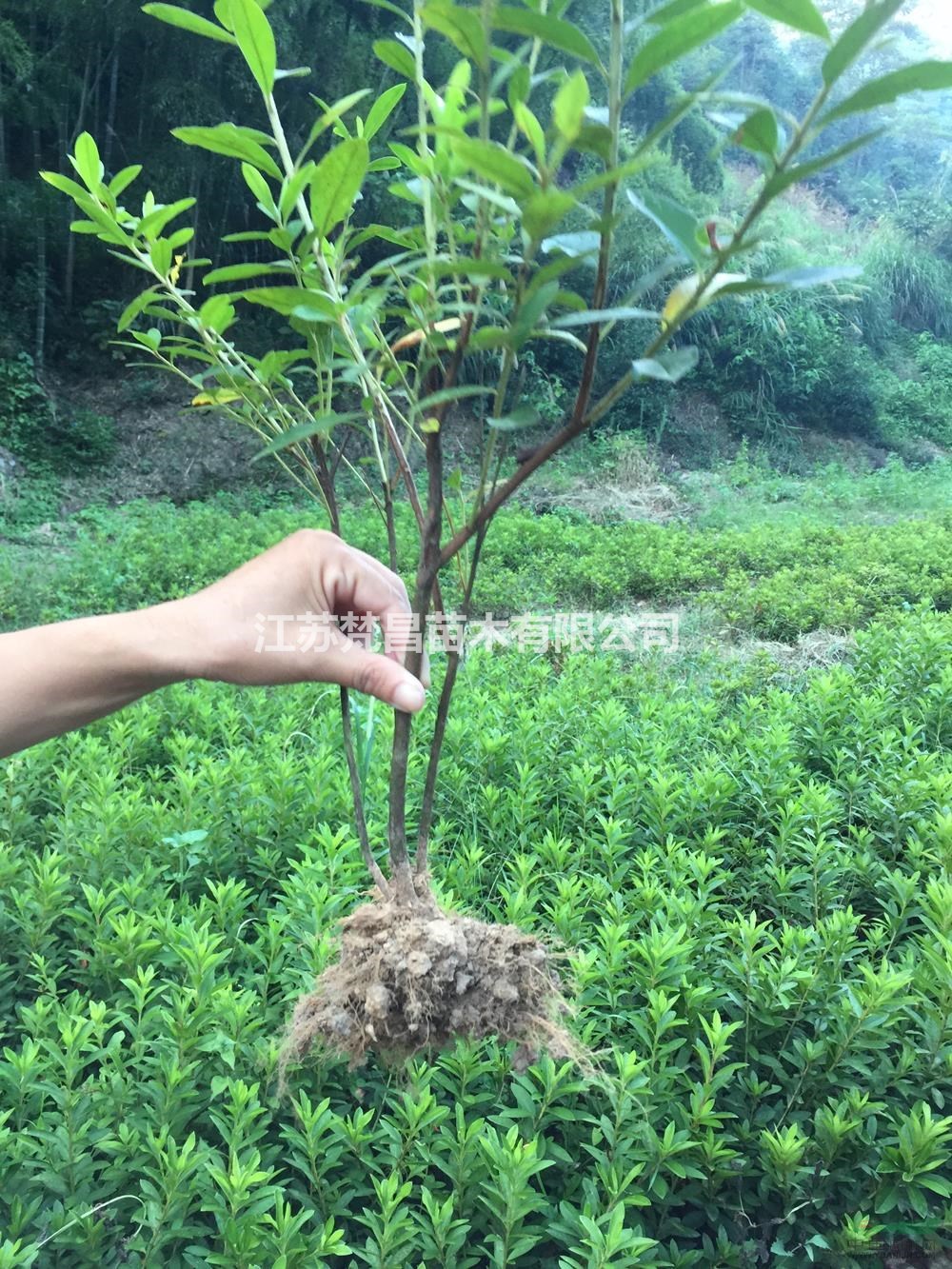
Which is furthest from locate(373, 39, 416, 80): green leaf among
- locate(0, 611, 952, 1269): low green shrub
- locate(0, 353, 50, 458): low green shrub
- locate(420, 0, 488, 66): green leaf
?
locate(0, 353, 50, 458): low green shrub

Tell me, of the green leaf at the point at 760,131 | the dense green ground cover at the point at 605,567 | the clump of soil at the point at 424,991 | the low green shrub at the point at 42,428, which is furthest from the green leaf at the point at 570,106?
the low green shrub at the point at 42,428

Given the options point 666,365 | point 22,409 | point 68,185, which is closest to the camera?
point 666,365

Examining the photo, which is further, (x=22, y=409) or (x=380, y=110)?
(x=22, y=409)

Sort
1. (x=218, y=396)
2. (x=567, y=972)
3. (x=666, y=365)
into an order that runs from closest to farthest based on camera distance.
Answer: (x=666, y=365)
(x=218, y=396)
(x=567, y=972)

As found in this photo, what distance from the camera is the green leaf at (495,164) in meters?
0.61

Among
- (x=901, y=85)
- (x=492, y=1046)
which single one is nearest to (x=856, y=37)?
(x=901, y=85)

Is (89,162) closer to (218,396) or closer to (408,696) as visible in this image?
(218,396)

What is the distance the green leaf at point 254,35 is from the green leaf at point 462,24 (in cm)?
20

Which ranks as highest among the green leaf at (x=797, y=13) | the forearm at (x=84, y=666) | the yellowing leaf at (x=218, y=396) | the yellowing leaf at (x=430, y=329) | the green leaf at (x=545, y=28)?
the green leaf at (x=797, y=13)

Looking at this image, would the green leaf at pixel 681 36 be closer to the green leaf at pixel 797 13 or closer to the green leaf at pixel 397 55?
the green leaf at pixel 797 13

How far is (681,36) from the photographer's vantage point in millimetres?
646

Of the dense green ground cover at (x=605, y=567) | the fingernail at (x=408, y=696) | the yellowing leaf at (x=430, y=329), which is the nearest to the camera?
the yellowing leaf at (x=430, y=329)

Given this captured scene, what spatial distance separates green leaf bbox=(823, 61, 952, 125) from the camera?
582 mm

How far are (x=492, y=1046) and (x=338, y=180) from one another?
1123 mm
